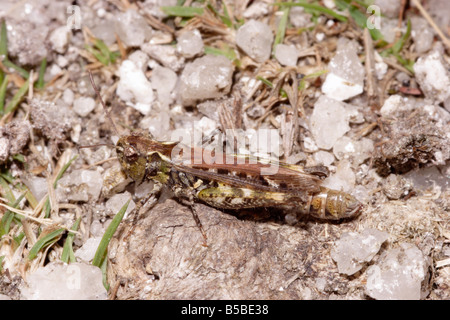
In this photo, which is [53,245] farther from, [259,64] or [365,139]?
[365,139]

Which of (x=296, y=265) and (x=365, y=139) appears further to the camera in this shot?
(x=365, y=139)

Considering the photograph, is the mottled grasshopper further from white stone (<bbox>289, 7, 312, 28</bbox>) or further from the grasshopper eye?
white stone (<bbox>289, 7, 312, 28</bbox>)

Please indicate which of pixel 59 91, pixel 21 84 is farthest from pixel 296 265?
pixel 21 84

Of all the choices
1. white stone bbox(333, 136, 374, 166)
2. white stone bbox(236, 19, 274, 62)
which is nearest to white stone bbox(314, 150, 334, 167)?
white stone bbox(333, 136, 374, 166)

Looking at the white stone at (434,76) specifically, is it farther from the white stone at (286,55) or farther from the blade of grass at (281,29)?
the blade of grass at (281,29)

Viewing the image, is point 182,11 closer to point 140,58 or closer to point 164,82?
point 140,58

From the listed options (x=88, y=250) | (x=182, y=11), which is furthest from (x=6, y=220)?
(x=182, y=11)
